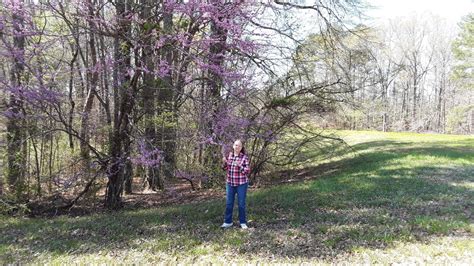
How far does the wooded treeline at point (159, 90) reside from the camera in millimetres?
7859

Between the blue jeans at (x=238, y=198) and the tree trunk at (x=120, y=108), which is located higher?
the tree trunk at (x=120, y=108)

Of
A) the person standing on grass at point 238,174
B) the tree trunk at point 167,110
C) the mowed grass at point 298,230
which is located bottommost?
the mowed grass at point 298,230

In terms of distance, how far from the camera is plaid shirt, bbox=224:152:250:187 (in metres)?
6.03

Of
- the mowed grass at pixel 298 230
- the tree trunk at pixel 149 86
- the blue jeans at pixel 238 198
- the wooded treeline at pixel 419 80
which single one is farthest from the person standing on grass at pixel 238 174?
the wooded treeline at pixel 419 80

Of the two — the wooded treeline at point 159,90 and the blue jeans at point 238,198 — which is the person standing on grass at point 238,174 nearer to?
the blue jeans at point 238,198

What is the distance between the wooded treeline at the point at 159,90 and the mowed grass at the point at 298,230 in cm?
150

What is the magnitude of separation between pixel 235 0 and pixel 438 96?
4489 centimetres

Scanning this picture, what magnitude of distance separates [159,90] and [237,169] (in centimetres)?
398

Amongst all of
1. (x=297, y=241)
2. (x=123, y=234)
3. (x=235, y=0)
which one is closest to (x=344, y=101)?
(x=235, y=0)

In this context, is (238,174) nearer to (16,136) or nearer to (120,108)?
(120,108)

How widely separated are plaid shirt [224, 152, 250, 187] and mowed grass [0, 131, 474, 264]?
853 millimetres

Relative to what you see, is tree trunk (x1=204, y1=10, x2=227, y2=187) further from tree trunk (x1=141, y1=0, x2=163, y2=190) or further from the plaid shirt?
the plaid shirt

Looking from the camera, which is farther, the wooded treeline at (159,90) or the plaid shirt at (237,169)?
the wooded treeline at (159,90)

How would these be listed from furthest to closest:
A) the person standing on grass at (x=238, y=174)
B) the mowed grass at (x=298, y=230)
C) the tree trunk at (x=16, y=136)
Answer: the tree trunk at (x=16, y=136), the person standing on grass at (x=238, y=174), the mowed grass at (x=298, y=230)
